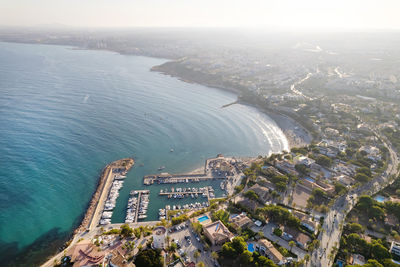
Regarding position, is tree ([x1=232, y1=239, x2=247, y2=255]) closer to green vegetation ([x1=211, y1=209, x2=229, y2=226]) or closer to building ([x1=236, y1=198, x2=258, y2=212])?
green vegetation ([x1=211, y1=209, x2=229, y2=226])

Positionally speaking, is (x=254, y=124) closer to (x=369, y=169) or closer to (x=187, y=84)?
(x=369, y=169)

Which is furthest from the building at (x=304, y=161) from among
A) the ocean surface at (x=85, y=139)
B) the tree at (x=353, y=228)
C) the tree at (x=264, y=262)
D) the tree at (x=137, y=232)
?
the tree at (x=137, y=232)

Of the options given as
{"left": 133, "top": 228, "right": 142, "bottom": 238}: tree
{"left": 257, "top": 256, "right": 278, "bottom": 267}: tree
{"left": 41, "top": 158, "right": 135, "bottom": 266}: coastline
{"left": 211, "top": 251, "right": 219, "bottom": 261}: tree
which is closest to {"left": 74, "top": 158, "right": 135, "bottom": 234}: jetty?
{"left": 41, "top": 158, "right": 135, "bottom": 266}: coastline

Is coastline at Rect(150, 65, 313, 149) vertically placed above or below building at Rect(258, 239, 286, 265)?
above

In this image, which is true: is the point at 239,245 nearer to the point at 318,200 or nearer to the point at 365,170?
the point at 318,200

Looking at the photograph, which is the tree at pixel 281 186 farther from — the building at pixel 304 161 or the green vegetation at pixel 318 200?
the building at pixel 304 161

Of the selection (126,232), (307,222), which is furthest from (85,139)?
(307,222)

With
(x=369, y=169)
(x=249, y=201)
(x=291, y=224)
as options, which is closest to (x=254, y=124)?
(x=369, y=169)
